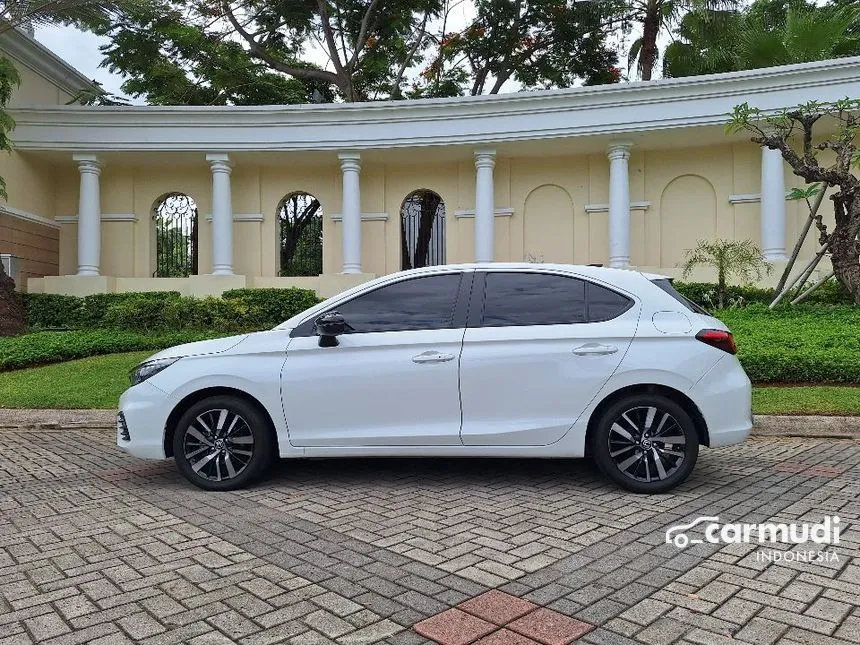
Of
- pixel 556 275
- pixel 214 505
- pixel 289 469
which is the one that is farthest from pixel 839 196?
pixel 214 505

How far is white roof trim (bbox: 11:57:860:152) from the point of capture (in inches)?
640

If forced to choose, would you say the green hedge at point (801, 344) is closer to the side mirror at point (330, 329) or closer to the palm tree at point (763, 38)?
the side mirror at point (330, 329)

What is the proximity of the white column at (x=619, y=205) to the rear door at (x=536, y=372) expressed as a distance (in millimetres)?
13219

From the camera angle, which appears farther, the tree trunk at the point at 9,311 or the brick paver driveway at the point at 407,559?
the tree trunk at the point at 9,311

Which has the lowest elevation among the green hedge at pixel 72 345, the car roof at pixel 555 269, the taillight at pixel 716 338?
the green hedge at pixel 72 345

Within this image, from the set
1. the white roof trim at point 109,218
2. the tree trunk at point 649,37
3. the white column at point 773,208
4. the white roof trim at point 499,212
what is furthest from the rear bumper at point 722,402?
the tree trunk at point 649,37

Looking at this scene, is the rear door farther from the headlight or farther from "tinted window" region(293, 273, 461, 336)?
the headlight

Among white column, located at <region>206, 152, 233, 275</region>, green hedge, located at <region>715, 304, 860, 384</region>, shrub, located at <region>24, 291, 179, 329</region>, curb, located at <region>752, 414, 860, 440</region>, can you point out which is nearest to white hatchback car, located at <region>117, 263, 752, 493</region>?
curb, located at <region>752, 414, 860, 440</region>

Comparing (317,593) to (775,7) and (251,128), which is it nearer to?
(251,128)

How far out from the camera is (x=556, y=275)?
498cm

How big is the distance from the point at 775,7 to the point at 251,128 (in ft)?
61.9

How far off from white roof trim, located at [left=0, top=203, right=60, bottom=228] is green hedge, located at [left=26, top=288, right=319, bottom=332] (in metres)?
2.66

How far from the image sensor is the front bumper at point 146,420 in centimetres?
489

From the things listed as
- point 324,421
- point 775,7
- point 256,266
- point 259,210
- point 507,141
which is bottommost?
point 324,421
